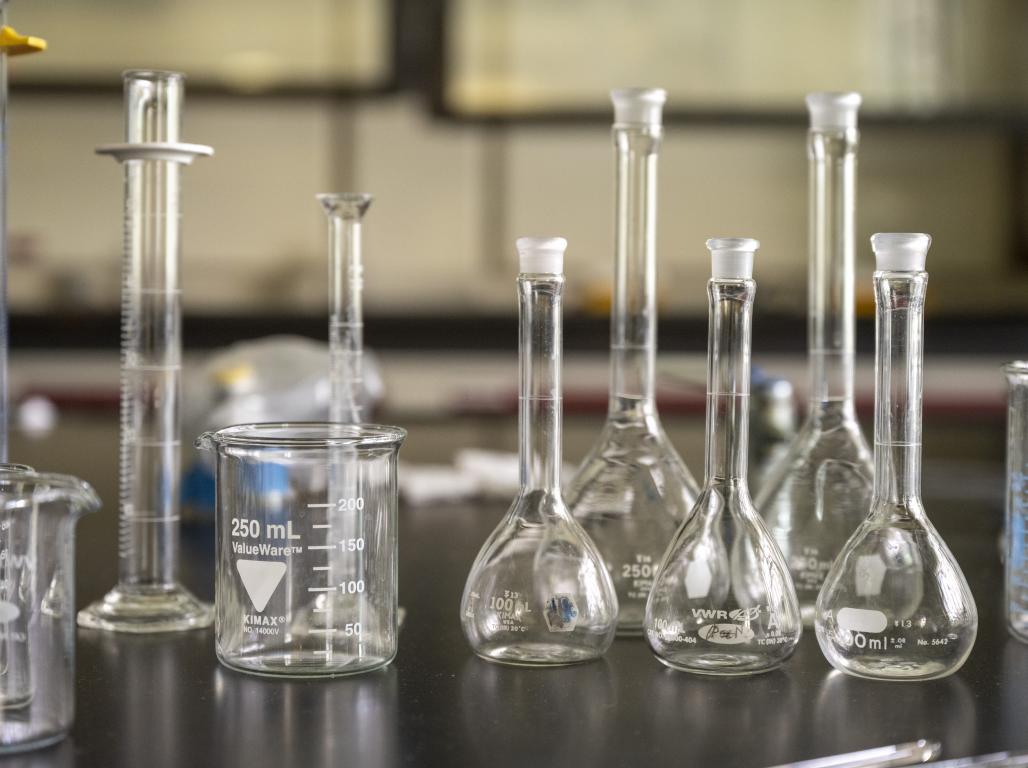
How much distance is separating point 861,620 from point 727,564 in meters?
0.08

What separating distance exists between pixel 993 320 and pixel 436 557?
291cm

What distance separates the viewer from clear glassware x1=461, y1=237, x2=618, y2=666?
0.81 m

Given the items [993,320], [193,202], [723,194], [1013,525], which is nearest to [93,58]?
[193,202]

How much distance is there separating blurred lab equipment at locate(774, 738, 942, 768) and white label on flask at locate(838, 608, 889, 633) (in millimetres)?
110

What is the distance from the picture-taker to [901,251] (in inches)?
30.7

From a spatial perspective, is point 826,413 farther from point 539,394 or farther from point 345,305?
point 345,305

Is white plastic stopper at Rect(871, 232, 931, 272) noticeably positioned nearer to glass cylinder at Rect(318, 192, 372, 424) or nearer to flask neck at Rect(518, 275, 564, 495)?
flask neck at Rect(518, 275, 564, 495)

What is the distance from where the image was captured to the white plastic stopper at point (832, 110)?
967mm

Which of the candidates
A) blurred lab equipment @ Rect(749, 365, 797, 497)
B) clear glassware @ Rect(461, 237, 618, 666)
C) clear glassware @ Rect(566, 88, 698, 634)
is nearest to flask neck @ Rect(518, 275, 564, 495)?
clear glassware @ Rect(461, 237, 618, 666)

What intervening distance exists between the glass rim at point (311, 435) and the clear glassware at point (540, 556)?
9 cm

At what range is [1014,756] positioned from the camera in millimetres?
665

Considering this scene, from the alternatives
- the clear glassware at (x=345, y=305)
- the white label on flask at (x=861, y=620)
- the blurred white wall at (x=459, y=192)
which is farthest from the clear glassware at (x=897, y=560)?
the blurred white wall at (x=459, y=192)

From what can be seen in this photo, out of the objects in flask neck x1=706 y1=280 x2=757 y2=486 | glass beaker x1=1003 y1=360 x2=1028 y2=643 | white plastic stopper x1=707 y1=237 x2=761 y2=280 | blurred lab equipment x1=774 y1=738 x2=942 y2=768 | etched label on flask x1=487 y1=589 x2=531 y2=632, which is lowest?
blurred lab equipment x1=774 y1=738 x2=942 y2=768

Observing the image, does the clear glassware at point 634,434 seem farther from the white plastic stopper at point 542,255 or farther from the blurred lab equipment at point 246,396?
the blurred lab equipment at point 246,396
